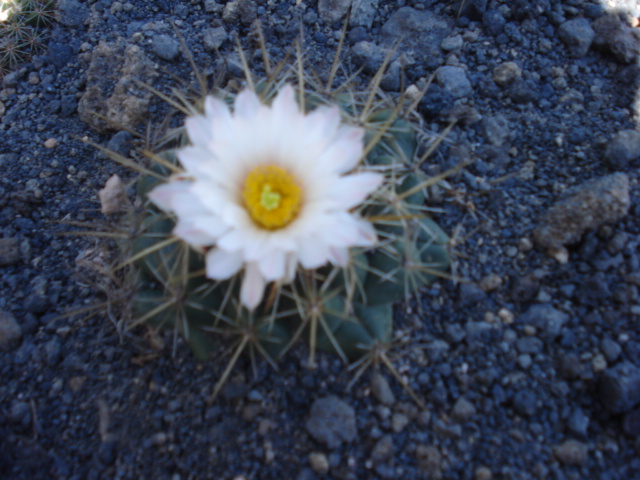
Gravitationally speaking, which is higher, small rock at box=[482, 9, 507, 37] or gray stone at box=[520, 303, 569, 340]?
small rock at box=[482, 9, 507, 37]

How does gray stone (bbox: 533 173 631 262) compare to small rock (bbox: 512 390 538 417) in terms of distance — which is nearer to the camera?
small rock (bbox: 512 390 538 417)

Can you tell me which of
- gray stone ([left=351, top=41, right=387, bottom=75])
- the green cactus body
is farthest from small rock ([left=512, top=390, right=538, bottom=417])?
gray stone ([left=351, top=41, right=387, bottom=75])

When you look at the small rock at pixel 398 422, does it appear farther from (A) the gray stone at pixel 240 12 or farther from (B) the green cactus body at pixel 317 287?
(A) the gray stone at pixel 240 12

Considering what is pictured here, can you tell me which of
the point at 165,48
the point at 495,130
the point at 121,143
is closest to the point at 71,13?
the point at 165,48

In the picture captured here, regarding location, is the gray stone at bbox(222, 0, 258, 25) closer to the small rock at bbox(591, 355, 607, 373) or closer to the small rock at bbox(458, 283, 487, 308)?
the small rock at bbox(458, 283, 487, 308)

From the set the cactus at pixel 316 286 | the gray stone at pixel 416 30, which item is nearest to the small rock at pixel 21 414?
the cactus at pixel 316 286

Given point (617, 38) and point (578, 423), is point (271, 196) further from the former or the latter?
point (617, 38)
